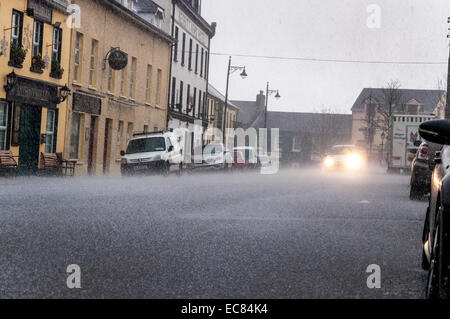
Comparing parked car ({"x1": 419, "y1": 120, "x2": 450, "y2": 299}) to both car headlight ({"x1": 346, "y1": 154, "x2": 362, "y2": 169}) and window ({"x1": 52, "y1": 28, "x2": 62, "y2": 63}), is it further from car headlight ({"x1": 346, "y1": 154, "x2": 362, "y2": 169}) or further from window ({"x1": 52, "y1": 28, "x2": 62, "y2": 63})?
car headlight ({"x1": 346, "y1": 154, "x2": 362, "y2": 169})

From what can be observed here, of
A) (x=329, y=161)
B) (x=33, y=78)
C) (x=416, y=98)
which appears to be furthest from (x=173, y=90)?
(x=416, y=98)

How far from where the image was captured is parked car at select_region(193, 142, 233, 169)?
3966 centimetres

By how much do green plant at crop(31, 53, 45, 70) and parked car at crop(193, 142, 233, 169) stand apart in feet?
42.2

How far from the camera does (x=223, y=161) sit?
40625 millimetres

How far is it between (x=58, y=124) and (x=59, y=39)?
321cm

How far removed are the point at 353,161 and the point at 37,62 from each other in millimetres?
21757

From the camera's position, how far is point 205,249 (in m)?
8.38

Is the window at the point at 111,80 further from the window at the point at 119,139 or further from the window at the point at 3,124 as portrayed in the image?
the window at the point at 3,124

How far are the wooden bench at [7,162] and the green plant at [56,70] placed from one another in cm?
442

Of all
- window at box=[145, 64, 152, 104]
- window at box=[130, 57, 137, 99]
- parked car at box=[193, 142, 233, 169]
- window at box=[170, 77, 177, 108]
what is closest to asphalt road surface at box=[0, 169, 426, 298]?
parked car at box=[193, 142, 233, 169]

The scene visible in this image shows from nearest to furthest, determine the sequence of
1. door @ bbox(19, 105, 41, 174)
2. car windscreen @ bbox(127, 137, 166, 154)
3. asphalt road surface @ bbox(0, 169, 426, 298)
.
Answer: asphalt road surface @ bbox(0, 169, 426, 298) → door @ bbox(19, 105, 41, 174) → car windscreen @ bbox(127, 137, 166, 154)

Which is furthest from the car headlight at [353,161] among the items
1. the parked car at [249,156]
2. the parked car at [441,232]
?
the parked car at [441,232]

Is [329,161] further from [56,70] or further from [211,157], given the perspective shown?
[56,70]

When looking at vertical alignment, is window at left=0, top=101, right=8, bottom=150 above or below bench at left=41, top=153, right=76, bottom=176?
above
